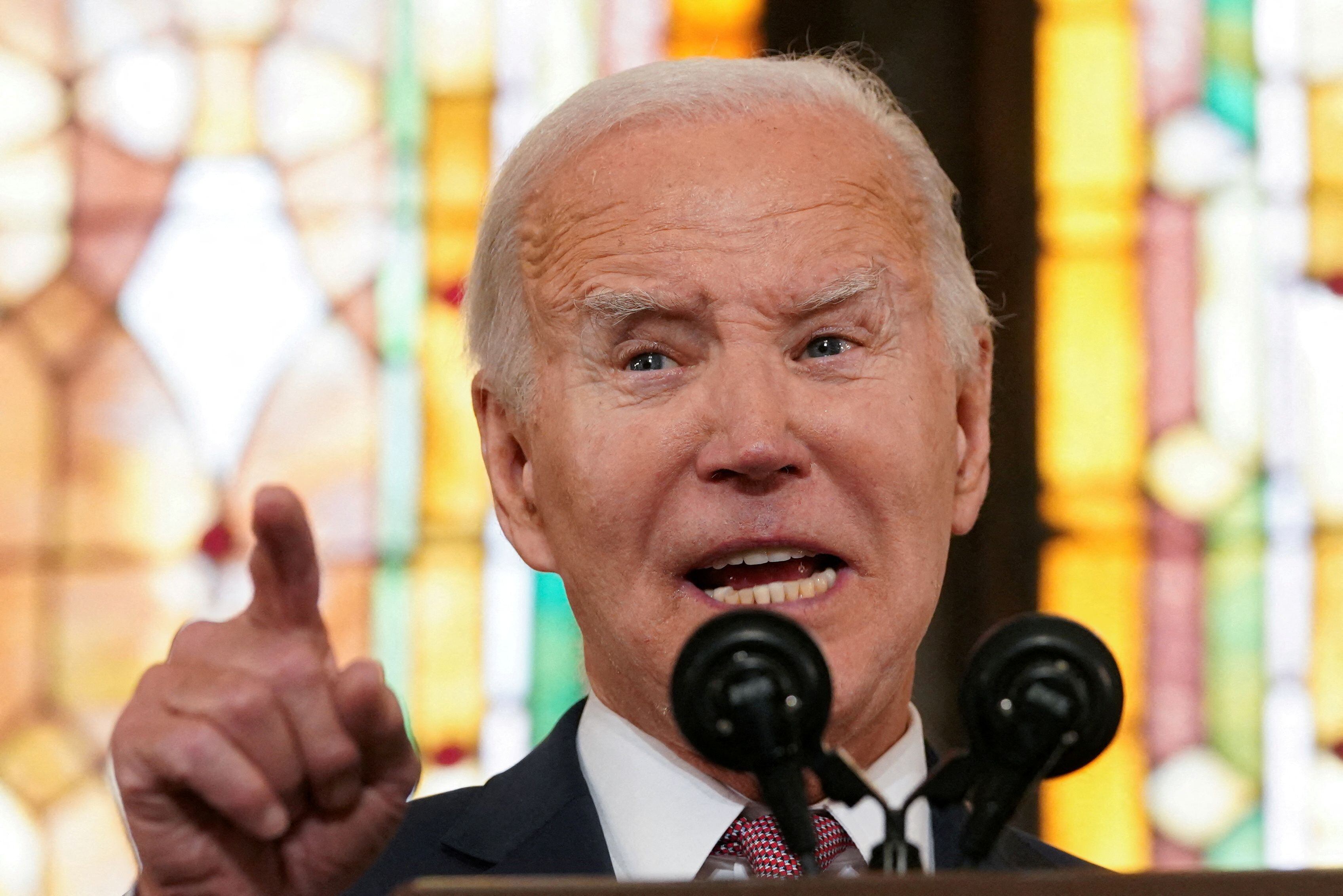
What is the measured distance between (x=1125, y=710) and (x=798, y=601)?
6.77ft

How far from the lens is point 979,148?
3.97 metres

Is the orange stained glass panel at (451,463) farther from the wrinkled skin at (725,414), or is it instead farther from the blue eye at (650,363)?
the blue eye at (650,363)

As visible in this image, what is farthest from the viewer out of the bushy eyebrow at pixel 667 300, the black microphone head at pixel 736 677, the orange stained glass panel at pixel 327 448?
the orange stained glass panel at pixel 327 448

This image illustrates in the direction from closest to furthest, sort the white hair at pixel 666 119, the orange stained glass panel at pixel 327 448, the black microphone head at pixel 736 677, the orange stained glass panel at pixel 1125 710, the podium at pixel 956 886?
the podium at pixel 956 886 → the black microphone head at pixel 736 677 → the white hair at pixel 666 119 → the orange stained glass panel at pixel 1125 710 → the orange stained glass panel at pixel 327 448

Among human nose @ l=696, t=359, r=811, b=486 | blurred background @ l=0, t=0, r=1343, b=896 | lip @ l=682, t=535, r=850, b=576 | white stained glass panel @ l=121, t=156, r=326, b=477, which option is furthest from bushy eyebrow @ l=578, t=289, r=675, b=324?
white stained glass panel @ l=121, t=156, r=326, b=477

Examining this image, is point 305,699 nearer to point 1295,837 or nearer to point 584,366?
point 584,366

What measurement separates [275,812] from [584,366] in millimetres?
735

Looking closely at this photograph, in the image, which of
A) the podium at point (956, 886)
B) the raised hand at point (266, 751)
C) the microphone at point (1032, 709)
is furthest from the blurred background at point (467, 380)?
the podium at point (956, 886)

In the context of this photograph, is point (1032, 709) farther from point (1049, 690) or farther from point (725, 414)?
point (725, 414)

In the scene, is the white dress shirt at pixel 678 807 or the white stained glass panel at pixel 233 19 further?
the white stained glass panel at pixel 233 19

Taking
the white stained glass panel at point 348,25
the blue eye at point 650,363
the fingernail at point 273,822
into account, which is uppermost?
the white stained glass panel at point 348,25

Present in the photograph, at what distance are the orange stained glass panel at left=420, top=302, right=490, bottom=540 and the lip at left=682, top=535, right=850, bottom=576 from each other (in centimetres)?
211

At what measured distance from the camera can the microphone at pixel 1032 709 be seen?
1.32m

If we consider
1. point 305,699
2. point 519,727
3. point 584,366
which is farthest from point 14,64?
point 305,699
